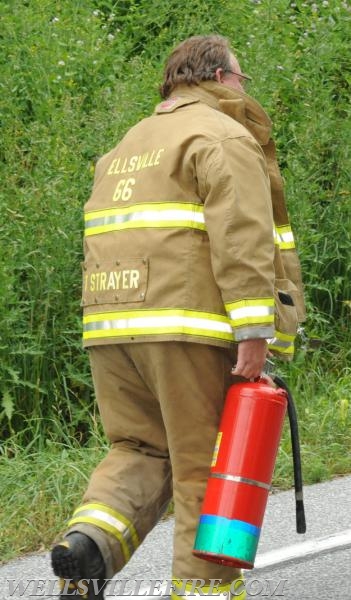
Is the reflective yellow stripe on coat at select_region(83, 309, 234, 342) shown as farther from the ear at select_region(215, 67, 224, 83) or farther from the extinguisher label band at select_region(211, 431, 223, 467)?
the ear at select_region(215, 67, 224, 83)

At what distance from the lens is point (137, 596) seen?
4.34 m

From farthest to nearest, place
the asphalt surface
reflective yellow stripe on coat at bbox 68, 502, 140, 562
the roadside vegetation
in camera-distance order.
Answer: the roadside vegetation → the asphalt surface → reflective yellow stripe on coat at bbox 68, 502, 140, 562

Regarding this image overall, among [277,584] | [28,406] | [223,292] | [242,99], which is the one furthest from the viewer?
[28,406]

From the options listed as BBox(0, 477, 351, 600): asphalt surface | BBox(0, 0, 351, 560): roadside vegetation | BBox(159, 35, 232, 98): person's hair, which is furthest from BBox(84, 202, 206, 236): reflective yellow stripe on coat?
BBox(0, 0, 351, 560): roadside vegetation

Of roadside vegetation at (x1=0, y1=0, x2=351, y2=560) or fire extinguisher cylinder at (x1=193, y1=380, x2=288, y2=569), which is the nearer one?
fire extinguisher cylinder at (x1=193, y1=380, x2=288, y2=569)

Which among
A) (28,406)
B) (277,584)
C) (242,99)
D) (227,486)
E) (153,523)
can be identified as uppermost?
(242,99)

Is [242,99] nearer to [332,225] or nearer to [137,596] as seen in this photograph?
[137,596]

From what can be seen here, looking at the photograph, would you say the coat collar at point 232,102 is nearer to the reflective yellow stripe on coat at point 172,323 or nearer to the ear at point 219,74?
the ear at point 219,74

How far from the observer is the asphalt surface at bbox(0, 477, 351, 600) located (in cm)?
444

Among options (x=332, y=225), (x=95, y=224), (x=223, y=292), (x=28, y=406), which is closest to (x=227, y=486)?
(x=223, y=292)

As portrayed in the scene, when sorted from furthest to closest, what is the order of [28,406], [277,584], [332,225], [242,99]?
[332,225], [28,406], [277,584], [242,99]

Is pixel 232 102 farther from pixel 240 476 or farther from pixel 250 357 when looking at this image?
pixel 240 476

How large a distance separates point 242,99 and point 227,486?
129cm

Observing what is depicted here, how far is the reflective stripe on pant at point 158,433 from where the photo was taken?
155 inches
